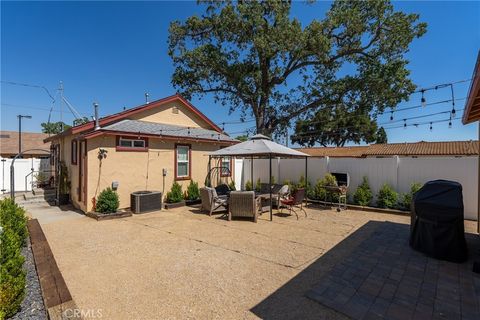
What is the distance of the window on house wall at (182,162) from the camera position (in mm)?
10391

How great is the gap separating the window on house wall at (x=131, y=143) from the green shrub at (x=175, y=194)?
77.8 inches

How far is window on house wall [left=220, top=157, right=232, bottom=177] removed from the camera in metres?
12.7

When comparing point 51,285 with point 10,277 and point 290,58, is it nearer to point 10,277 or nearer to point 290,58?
point 10,277

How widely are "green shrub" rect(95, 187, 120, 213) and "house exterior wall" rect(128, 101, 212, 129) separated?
4018mm

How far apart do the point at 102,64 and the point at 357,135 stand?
3241 cm

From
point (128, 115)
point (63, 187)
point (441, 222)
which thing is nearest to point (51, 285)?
point (441, 222)

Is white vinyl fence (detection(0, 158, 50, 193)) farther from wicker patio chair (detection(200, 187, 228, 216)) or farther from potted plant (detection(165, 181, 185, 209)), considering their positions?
wicker patio chair (detection(200, 187, 228, 216))

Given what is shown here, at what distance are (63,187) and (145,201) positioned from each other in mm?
4065

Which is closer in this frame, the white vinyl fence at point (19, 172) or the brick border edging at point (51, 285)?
the brick border edging at point (51, 285)

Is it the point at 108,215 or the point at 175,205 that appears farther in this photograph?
the point at 175,205

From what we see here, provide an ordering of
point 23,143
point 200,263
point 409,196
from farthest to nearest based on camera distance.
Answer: point 23,143
point 409,196
point 200,263

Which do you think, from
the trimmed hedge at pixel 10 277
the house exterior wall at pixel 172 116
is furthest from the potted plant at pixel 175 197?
the trimmed hedge at pixel 10 277

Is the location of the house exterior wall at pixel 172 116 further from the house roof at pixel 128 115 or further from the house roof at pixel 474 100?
the house roof at pixel 474 100

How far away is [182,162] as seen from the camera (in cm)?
1070
